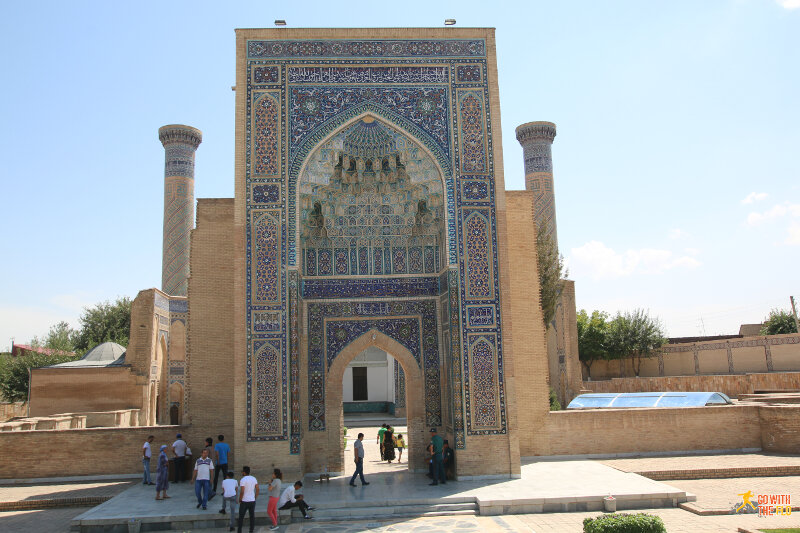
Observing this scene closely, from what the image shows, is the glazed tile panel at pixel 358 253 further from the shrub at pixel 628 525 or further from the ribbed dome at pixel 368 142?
the shrub at pixel 628 525

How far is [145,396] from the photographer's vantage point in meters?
16.0

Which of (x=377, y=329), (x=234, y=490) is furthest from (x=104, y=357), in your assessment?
(x=234, y=490)

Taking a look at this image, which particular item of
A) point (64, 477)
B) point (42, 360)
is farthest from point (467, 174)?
point (42, 360)

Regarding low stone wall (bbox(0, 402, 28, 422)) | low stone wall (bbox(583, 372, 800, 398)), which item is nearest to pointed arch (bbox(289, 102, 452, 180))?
low stone wall (bbox(583, 372, 800, 398))

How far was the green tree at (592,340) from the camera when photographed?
26.0 m

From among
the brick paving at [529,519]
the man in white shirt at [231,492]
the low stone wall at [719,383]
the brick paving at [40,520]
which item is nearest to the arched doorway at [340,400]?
the brick paving at [529,519]

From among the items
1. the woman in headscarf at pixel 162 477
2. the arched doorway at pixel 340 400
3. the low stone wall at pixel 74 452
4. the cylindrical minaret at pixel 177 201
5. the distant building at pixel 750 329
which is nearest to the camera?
the woman in headscarf at pixel 162 477

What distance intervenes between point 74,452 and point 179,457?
5.16 ft

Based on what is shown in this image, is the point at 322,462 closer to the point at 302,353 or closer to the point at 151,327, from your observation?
the point at 302,353

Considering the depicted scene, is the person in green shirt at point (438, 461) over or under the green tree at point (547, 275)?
under

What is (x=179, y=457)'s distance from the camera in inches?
341

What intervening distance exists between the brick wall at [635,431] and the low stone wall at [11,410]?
50.4 ft

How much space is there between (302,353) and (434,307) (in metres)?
2.05

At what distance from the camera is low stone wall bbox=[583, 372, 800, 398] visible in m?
17.4
